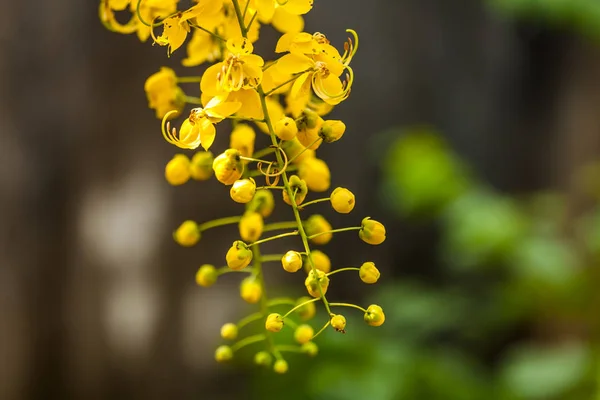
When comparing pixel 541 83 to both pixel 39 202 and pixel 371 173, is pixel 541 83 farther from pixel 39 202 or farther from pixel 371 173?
pixel 39 202

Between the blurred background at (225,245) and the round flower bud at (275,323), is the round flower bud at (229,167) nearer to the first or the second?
the round flower bud at (275,323)

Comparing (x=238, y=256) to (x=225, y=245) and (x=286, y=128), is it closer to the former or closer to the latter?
(x=286, y=128)

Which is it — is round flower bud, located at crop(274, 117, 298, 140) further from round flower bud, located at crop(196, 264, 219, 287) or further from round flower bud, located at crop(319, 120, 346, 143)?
round flower bud, located at crop(196, 264, 219, 287)

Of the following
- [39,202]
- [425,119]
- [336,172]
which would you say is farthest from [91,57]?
[425,119]

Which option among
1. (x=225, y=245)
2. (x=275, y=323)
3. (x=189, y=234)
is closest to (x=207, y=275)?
(x=189, y=234)

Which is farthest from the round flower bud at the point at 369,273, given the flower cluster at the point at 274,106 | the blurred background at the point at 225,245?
the blurred background at the point at 225,245

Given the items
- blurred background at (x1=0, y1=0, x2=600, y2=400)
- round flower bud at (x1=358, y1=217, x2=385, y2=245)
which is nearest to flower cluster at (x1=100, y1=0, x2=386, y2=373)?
round flower bud at (x1=358, y1=217, x2=385, y2=245)

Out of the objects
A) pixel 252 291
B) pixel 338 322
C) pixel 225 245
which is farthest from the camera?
pixel 225 245
